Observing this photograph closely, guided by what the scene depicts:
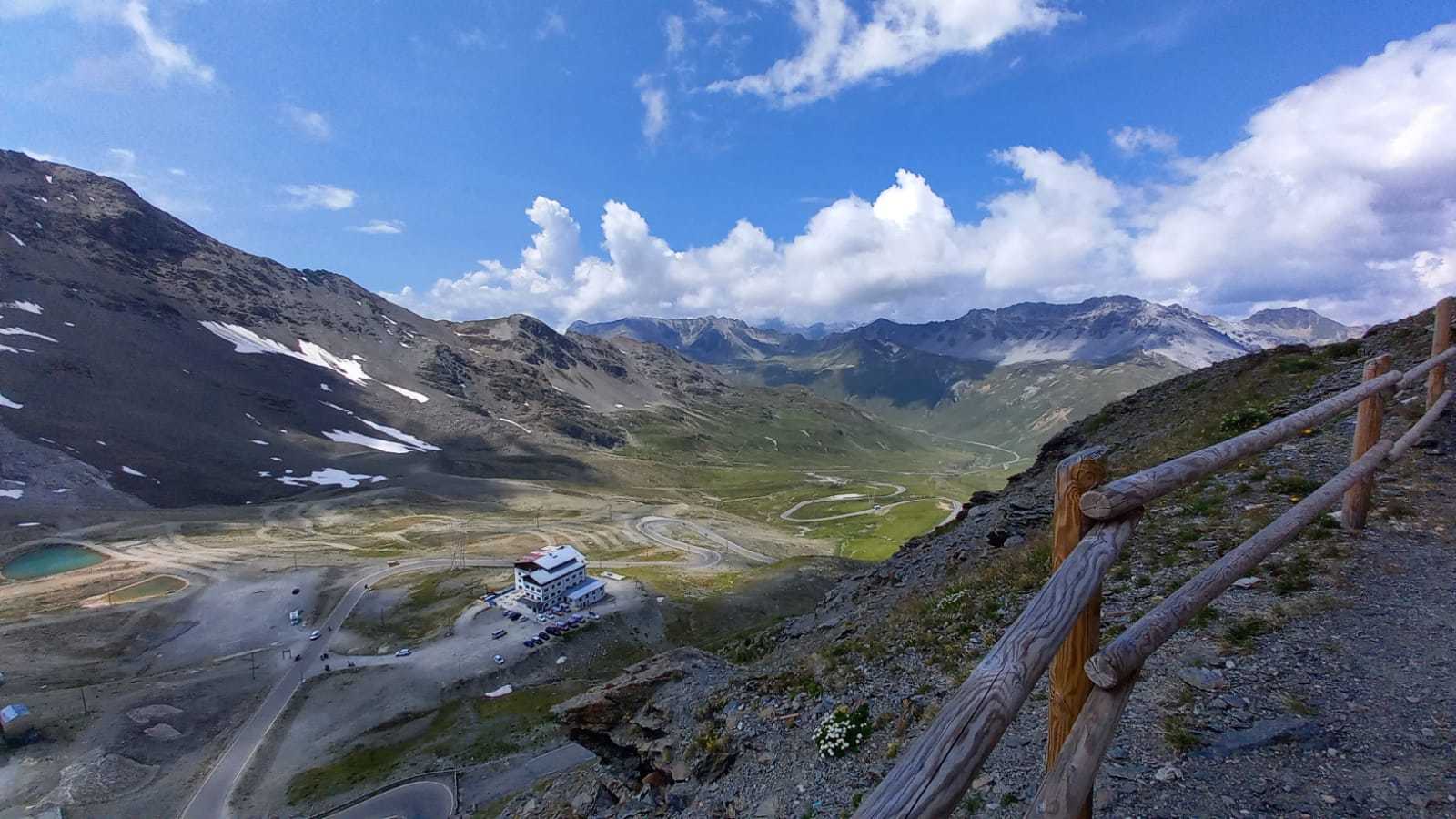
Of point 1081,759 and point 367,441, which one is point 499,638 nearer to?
point 1081,759

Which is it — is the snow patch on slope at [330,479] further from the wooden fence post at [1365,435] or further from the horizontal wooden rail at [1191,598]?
the horizontal wooden rail at [1191,598]

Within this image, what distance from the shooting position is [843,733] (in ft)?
40.6

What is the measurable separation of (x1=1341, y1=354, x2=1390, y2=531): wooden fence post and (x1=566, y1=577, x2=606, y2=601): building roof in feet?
235

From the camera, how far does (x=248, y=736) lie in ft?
158

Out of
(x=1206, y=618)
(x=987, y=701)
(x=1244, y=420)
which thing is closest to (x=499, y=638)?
(x=1244, y=420)

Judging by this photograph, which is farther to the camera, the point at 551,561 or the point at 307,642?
the point at 551,561

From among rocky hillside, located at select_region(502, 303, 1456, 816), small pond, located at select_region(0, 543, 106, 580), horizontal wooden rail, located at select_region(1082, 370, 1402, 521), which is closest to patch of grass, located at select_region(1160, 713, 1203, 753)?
rocky hillside, located at select_region(502, 303, 1456, 816)

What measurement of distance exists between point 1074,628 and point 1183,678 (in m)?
7.42

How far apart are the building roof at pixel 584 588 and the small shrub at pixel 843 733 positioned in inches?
2564

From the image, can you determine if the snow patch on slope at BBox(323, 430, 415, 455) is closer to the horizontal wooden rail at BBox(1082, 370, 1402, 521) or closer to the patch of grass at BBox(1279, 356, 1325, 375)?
the patch of grass at BBox(1279, 356, 1325, 375)

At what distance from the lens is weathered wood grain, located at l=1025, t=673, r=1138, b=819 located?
346 cm

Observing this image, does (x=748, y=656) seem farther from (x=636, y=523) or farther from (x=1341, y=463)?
(x=636, y=523)

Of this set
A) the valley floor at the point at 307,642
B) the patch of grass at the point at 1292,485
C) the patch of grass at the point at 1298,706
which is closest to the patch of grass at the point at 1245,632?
the patch of grass at the point at 1298,706

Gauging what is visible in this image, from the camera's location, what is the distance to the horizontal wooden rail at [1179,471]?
11.8 ft
